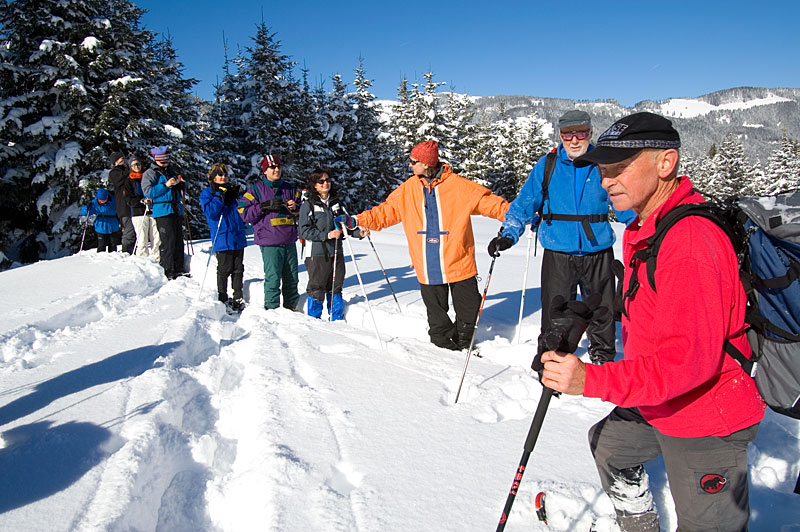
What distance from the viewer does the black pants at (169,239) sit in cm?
821

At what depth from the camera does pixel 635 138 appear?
1.50 meters

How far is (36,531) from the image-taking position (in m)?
2.07

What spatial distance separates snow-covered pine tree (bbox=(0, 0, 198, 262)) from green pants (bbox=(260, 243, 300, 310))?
505 inches

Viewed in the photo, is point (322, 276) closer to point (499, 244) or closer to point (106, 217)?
point (499, 244)

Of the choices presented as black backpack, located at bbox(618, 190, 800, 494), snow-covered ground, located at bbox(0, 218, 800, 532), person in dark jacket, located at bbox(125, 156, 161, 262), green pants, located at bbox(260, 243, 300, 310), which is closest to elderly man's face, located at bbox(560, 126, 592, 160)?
snow-covered ground, located at bbox(0, 218, 800, 532)

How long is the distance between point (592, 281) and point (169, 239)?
7.31 metres

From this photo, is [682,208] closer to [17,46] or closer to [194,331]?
[194,331]

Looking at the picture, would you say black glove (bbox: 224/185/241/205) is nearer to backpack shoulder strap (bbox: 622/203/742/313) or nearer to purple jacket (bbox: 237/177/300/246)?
purple jacket (bbox: 237/177/300/246)

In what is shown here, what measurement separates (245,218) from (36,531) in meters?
4.75

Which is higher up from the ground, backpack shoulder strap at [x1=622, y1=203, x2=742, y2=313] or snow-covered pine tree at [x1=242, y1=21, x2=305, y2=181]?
snow-covered pine tree at [x1=242, y1=21, x2=305, y2=181]

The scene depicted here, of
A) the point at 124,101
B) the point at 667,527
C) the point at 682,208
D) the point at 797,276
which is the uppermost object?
the point at 124,101

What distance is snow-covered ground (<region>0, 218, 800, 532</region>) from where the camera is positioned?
7.44ft

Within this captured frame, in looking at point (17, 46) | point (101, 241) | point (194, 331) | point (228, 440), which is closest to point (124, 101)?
point (17, 46)

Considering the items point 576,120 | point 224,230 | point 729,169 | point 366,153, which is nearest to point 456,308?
point 576,120
